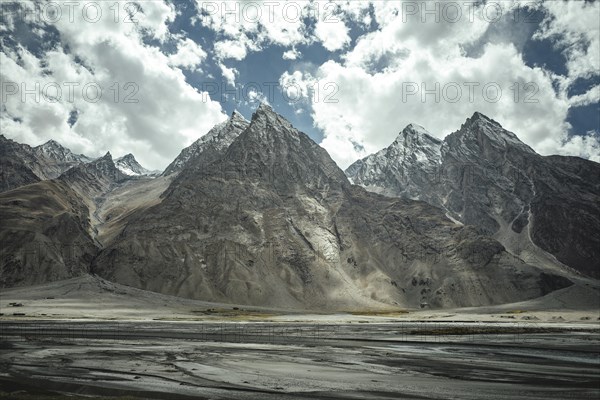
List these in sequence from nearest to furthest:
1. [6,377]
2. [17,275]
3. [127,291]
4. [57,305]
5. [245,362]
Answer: [6,377]
[245,362]
[57,305]
[127,291]
[17,275]

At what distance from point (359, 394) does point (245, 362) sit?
42.3ft

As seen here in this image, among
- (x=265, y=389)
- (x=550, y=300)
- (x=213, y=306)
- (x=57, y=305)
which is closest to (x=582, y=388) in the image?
(x=265, y=389)

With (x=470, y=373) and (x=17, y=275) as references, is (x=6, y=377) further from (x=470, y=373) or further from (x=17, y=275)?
(x=17, y=275)

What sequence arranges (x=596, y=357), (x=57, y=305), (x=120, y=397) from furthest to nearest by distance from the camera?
(x=57, y=305)
(x=596, y=357)
(x=120, y=397)

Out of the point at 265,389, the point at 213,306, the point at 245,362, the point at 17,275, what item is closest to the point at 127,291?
the point at 213,306

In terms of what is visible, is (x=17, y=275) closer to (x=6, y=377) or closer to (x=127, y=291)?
(x=127, y=291)

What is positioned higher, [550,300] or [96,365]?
[550,300]

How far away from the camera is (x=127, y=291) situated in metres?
170

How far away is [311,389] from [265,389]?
198 cm

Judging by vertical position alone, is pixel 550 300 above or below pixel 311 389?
above

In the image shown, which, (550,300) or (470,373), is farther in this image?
(550,300)

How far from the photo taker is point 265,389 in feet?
64.1

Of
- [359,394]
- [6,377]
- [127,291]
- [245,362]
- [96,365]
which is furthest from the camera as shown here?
[127,291]

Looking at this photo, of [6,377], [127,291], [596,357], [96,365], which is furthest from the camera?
[127,291]
